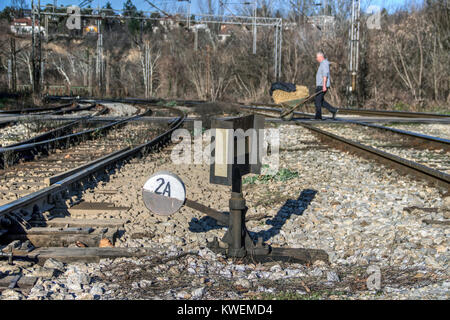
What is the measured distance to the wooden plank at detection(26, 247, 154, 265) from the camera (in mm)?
3865

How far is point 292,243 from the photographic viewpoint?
4.71m

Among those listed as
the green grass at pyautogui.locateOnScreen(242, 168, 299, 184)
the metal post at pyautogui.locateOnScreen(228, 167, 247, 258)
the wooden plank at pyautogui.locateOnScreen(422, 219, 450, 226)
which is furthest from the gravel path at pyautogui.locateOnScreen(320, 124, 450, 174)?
the metal post at pyautogui.locateOnScreen(228, 167, 247, 258)

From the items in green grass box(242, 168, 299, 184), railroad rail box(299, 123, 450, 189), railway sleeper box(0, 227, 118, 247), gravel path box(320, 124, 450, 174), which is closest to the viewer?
railway sleeper box(0, 227, 118, 247)

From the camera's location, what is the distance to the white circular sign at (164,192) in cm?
391

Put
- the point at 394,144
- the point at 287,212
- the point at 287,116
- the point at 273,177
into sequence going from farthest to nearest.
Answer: the point at 287,116
the point at 394,144
the point at 273,177
the point at 287,212

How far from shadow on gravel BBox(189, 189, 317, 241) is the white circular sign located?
3.59 feet

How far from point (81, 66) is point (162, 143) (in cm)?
6052

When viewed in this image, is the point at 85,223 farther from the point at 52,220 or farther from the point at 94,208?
the point at 94,208

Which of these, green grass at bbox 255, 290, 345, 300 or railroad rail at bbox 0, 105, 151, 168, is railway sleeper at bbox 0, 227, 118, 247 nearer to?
green grass at bbox 255, 290, 345, 300

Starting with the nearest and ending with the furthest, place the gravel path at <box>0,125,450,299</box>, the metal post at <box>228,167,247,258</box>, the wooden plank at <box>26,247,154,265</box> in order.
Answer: the gravel path at <box>0,125,450,299</box>
the wooden plank at <box>26,247,154,265</box>
the metal post at <box>228,167,247,258</box>

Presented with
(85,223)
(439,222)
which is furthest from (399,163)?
(85,223)

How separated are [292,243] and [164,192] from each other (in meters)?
1.38

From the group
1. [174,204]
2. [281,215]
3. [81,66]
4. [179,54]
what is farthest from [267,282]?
[81,66]

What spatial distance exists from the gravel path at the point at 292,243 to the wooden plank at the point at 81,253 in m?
0.06
